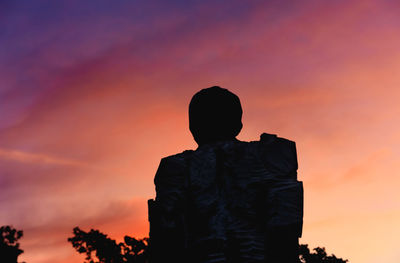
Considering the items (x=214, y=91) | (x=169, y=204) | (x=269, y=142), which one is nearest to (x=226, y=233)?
(x=169, y=204)

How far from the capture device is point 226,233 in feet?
16.0

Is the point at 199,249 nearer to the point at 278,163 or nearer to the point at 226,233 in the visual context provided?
the point at 226,233

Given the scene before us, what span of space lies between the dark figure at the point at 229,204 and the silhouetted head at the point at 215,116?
8.1 inches

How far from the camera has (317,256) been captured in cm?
1834

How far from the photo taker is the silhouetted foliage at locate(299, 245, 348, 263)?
1805 cm

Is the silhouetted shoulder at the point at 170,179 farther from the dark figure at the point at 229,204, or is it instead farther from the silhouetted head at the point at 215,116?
the silhouetted head at the point at 215,116

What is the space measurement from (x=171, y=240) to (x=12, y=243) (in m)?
12.6

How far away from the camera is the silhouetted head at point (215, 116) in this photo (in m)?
5.70

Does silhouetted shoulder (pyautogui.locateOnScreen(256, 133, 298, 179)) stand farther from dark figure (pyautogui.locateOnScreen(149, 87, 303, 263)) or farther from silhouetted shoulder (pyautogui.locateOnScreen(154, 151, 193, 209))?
silhouetted shoulder (pyautogui.locateOnScreen(154, 151, 193, 209))

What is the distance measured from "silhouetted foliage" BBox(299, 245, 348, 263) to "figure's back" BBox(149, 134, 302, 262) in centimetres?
1348

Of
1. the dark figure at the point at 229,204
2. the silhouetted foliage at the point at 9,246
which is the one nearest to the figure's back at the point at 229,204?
the dark figure at the point at 229,204

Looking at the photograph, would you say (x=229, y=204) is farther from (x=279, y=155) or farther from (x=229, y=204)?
(x=279, y=155)

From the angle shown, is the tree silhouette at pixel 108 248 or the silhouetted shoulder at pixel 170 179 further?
the tree silhouette at pixel 108 248

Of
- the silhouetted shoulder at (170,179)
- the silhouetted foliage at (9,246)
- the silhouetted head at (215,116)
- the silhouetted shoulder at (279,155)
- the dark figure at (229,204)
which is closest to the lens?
the dark figure at (229,204)
